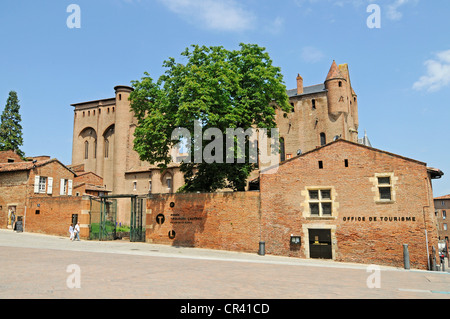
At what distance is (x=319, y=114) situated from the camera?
163ft

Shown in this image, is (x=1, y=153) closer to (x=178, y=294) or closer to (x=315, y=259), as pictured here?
(x=315, y=259)

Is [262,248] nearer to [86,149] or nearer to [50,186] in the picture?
[50,186]

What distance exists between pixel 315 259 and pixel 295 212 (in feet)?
9.24

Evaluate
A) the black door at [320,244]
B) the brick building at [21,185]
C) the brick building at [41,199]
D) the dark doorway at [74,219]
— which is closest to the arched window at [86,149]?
the brick building at [41,199]

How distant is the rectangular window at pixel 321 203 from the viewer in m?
20.0

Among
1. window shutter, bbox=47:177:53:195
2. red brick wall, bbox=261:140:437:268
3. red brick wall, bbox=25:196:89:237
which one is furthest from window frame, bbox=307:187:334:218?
window shutter, bbox=47:177:53:195

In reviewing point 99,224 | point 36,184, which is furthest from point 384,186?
point 36,184

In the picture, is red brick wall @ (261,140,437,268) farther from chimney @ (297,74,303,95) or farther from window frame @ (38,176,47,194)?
chimney @ (297,74,303,95)

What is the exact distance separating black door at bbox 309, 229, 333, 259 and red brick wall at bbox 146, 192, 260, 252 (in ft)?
10.4

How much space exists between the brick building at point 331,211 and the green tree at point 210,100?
2882mm

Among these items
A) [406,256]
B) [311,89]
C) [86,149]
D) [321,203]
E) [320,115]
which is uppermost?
[311,89]

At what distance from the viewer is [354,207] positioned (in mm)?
19312

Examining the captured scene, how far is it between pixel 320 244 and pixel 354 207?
2.82 meters

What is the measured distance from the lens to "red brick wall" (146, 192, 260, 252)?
21.3m
